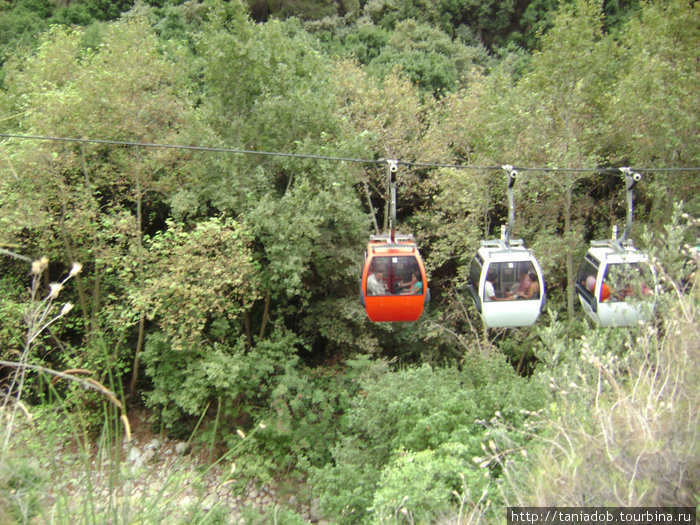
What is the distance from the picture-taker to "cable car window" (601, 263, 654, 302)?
7105 mm

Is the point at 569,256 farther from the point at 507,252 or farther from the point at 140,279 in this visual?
the point at 140,279

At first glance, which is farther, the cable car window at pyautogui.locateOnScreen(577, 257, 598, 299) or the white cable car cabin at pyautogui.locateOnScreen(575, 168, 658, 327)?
the cable car window at pyautogui.locateOnScreen(577, 257, 598, 299)

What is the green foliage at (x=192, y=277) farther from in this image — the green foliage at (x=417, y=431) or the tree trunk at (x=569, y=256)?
the tree trunk at (x=569, y=256)

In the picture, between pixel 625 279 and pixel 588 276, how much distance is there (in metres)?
0.87

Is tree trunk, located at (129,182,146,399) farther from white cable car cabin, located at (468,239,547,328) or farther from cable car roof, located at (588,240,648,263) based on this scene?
cable car roof, located at (588,240,648,263)

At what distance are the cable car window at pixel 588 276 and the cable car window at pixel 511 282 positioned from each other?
2.95 feet

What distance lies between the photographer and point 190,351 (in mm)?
11672

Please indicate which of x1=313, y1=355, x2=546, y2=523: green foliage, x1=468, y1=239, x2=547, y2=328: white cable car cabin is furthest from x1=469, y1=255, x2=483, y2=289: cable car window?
x1=313, y1=355, x2=546, y2=523: green foliage

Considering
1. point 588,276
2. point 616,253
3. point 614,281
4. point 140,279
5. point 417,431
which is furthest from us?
point 140,279

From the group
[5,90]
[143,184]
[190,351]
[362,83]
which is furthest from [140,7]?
[190,351]

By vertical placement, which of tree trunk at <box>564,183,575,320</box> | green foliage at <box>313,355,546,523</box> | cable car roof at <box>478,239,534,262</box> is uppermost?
cable car roof at <box>478,239,534,262</box>

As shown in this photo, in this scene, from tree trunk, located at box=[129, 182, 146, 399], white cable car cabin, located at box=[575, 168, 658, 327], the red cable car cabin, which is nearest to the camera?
white cable car cabin, located at box=[575, 168, 658, 327]

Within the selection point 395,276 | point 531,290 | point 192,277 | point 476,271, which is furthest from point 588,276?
point 192,277

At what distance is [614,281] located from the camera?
24.0 ft
